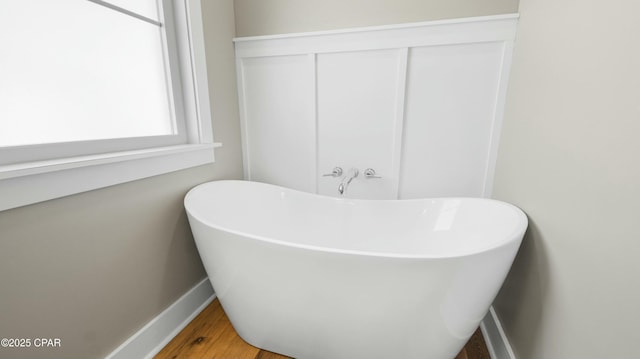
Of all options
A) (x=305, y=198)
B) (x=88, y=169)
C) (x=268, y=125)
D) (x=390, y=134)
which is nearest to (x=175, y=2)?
(x=268, y=125)

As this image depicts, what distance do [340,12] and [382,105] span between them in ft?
1.92

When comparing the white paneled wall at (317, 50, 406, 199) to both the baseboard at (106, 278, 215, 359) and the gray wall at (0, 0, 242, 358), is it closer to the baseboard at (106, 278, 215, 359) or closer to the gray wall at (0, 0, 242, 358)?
the gray wall at (0, 0, 242, 358)

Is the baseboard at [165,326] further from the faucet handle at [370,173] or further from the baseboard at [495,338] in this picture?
the baseboard at [495,338]

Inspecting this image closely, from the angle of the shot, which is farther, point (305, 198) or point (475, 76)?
point (305, 198)

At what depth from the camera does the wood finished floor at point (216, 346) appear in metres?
1.15

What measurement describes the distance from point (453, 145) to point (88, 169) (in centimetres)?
168

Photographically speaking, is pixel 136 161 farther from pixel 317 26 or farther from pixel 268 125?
pixel 317 26

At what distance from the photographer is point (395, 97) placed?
4.81 ft

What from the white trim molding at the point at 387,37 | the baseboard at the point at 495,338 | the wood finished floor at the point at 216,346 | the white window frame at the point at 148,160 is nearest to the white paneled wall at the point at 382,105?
the white trim molding at the point at 387,37

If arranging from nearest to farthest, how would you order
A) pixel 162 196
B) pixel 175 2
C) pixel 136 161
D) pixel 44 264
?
pixel 44 264 → pixel 136 161 → pixel 162 196 → pixel 175 2

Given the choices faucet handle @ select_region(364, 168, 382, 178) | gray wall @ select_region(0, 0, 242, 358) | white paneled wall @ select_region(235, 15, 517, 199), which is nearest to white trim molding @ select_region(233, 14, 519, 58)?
white paneled wall @ select_region(235, 15, 517, 199)

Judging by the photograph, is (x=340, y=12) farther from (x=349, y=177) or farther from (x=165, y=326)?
(x=165, y=326)

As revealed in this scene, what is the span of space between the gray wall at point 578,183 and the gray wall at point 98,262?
1.54m

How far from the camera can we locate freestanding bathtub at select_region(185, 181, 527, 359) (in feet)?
2.56
